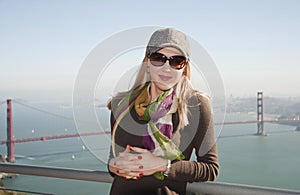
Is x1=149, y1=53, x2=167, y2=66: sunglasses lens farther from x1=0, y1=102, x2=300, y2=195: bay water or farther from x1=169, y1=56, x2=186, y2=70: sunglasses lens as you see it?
x1=0, y1=102, x2=300, y2=195: bay water

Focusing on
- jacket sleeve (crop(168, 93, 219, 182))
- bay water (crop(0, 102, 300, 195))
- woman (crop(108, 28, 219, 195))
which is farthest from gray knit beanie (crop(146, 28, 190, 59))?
bay water (crop(0, 102, 300, 195))

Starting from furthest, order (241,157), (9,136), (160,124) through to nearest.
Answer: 1. (241,157)
2. (9,136)
3. (160,124)

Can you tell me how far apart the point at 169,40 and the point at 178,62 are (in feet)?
0.18

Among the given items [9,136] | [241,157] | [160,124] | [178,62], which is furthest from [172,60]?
[241,157]

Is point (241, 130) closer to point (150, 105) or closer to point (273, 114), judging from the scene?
point (273, 114)

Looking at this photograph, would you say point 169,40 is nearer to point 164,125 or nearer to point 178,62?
point 178,62

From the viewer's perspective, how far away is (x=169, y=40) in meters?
0.80

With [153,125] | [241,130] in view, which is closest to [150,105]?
[153,125]

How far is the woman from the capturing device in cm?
79

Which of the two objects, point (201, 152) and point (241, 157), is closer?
point (201, 152)

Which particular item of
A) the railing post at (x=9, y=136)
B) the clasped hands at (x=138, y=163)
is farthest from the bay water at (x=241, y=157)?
the clasped hands at (x=138, y=163)

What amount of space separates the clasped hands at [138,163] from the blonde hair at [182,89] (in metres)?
0.09

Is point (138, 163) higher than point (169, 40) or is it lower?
lower

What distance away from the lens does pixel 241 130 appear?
37281 mm
